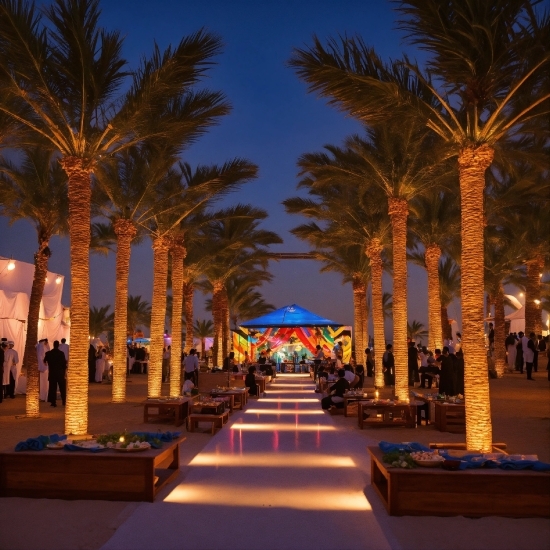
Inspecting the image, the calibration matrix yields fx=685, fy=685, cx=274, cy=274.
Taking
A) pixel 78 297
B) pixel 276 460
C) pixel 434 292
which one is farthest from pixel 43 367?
pixel 434 292

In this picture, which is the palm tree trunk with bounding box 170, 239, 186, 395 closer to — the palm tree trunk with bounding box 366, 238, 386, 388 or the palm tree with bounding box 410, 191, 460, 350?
the palm tree trunk with bounding box 366, 238, 386, 388

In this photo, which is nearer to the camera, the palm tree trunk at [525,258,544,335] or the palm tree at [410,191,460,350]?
the palm tree at [410,191,460,350]

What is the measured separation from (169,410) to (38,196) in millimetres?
6671

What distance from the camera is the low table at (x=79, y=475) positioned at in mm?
7691

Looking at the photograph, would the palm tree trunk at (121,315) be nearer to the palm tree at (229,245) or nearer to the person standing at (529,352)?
the palm tree at (229,245)

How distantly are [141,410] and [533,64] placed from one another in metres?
12.8

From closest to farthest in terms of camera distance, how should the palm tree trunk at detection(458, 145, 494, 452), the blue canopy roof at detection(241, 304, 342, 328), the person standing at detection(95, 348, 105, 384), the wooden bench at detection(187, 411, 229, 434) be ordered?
the palm tree trunk at detection(458, 145, 494, 452) < the wooden bench at detection(187, 411, 229, 434) < the person standing at detection(95, 348, 105, 384) < the blue canopy roof at detection(241, 304, 342, 328)

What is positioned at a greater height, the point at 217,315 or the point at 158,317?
the point at 217,315

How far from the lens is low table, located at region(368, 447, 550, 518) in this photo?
6.96 meters

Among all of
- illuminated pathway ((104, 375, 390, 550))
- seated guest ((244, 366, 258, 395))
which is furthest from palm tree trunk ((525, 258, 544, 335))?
illuminated pathway ((104, 375, 390, 550))

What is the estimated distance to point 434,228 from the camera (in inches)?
986

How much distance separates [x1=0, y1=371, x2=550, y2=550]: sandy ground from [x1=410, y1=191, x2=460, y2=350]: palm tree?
350 centimetres

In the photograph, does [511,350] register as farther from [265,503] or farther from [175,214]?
[265,503]

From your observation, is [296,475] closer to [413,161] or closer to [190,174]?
[413,161]
